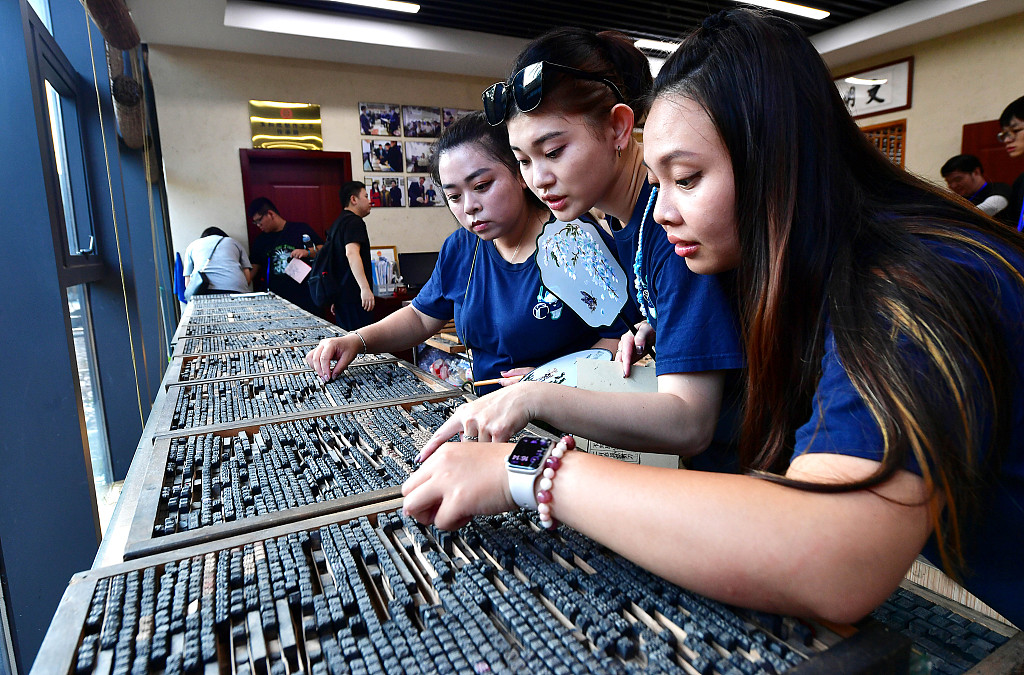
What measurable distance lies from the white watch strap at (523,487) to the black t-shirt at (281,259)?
5.61 metres

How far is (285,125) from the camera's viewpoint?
651cm

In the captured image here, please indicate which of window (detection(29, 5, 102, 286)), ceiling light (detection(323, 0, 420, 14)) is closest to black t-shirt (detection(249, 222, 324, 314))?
window (detection(29, 5, 102, 286))

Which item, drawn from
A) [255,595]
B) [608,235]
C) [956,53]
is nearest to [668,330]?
[608,235]

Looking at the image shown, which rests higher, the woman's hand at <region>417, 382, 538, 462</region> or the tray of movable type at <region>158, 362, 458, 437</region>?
the woman's hand at <region>417, 382, 538, 462</region>

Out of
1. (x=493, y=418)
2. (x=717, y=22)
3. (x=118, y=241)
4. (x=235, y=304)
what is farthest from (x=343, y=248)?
(x=717, y=22)

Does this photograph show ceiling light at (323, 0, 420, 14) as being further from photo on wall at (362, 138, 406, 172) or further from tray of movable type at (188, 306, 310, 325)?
tray of movable type at (188, 306, 310, 325)

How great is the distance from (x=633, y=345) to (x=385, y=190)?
20.8 feet

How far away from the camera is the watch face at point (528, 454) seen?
0.65 meters

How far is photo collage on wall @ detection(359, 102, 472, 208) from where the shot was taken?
692cm

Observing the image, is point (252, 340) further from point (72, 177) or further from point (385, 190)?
point (385, 190)

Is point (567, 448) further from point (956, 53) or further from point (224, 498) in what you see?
point (956, 53)

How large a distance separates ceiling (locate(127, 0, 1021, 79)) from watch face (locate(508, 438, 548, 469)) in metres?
5.65

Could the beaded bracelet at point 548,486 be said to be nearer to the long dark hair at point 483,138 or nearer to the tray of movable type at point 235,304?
the long dark hair at point 483,138

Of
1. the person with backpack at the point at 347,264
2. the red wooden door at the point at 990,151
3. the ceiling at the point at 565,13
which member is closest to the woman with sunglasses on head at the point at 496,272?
the person with backpack at the point at 347,264
